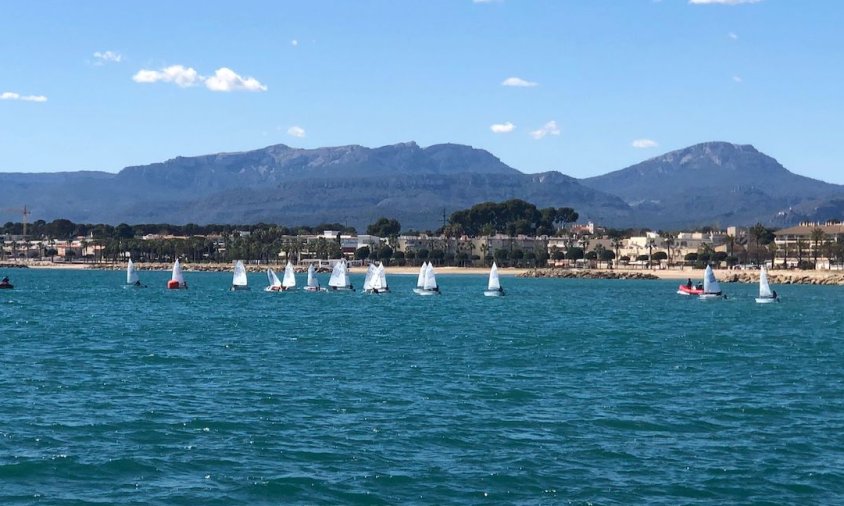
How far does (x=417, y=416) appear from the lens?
3359 centimetres

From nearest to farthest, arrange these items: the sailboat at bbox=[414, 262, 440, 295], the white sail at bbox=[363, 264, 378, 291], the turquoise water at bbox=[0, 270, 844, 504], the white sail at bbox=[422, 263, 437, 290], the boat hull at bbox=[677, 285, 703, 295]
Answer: the turquoise water at bbox=[0, 270, 844, 504] < the sailboat at bbox=[414, 262, 440, 295] < the white sail at bbox=[422, 263, 437, 290] < the boat hull at bbox=[677, 285, 703, 295] < the white sail at bbox=[363, 264, 378, 291]

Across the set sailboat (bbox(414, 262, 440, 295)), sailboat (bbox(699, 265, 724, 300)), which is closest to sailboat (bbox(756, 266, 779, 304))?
sailboat (bbox(699, 265, 724, 300))

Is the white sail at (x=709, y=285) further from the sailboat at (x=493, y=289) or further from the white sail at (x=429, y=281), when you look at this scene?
the white sail at (x=429, y=281)

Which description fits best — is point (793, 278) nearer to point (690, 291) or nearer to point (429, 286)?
point (690, 291)

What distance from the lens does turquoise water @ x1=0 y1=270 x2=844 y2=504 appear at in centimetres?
2550

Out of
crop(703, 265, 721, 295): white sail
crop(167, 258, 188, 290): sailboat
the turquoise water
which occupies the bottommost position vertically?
the turquoise water

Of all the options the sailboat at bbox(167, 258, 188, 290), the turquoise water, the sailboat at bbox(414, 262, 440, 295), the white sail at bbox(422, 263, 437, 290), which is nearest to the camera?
the turquoise water

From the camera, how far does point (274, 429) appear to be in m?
31.3

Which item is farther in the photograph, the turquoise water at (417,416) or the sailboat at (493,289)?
the sailboat at (493,289)

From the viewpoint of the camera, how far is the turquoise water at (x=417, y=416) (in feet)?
83.7

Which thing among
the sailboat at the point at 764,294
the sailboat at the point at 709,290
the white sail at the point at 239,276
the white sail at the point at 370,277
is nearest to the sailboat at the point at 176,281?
the white sail at the point at 239,276

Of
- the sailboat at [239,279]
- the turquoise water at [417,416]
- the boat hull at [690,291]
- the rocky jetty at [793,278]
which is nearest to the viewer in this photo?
the turquoise water at [417,416]

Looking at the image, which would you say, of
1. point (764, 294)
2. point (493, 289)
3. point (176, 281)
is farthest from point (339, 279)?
point (764, 294)

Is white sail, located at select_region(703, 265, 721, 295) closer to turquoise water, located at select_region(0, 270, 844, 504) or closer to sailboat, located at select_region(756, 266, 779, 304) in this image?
sailboat, located at select_region(756, 266, 779, 304)
